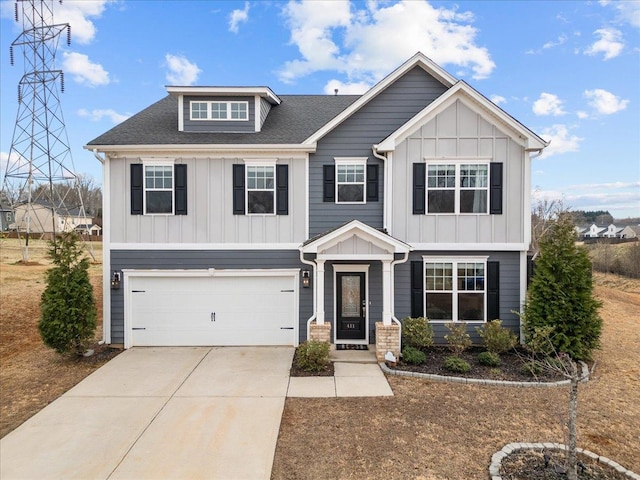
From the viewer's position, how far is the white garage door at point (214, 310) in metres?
10.3

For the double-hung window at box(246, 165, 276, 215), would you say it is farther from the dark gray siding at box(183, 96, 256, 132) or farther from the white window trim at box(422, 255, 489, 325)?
the white window trim at box(422, 255, 489, 325)

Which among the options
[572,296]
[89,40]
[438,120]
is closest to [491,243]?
[572,296]

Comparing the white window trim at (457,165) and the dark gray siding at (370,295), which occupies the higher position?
the white window trim at (457,165)

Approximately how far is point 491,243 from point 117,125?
11.2 meters

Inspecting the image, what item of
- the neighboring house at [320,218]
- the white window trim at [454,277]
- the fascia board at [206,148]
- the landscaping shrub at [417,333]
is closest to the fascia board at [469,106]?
the neighboring house at [320,218]

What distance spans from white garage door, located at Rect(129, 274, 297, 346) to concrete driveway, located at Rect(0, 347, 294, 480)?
4.48 ft

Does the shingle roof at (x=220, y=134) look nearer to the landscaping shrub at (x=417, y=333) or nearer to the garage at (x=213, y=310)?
the garage at (x=213, y=310)

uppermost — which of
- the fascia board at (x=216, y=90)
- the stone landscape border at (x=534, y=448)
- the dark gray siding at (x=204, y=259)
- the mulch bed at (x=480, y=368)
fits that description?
the fascia board at (x=216, y=90)

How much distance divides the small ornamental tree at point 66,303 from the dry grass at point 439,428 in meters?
5.74

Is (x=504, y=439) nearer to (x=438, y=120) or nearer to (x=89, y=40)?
(x=438, y=120)

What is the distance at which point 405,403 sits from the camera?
683 cm

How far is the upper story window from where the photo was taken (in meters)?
11.0

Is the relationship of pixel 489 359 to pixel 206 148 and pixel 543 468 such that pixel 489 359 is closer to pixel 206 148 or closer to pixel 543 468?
pixel 543 468

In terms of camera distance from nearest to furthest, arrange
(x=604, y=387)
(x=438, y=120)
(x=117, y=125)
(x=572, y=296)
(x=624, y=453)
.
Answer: (x=624, y=453)
(x=604, y=387)
(x=572, y=296)
(x=438, y=120)
(x=117, y=125)
